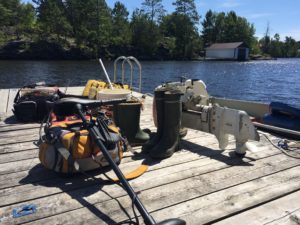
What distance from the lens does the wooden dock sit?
8.94 ft

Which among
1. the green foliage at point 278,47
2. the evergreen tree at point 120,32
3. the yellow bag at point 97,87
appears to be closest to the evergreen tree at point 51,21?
the evergreen tree at point 120,32

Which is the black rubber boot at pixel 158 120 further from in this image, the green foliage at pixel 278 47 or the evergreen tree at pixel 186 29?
→ the green foliage at pixel 278 47

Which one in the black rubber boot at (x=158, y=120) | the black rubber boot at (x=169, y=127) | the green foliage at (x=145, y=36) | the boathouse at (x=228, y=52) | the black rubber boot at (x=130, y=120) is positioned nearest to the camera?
the black rubber boot at (x=169, y=127)

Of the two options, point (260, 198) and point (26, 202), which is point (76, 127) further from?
point (260, 198)

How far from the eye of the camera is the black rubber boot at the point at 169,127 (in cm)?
408

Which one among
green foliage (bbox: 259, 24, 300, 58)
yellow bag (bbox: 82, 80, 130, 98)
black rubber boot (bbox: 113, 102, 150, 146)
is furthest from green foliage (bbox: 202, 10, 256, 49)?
black rubber boot (bbox: 113, 102, 150, 146)

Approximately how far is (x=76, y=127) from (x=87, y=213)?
3.74ft

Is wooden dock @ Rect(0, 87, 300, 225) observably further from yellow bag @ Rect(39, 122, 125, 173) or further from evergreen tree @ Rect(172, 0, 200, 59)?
evergreen tree @ Rect(172, 0, 200, 59)

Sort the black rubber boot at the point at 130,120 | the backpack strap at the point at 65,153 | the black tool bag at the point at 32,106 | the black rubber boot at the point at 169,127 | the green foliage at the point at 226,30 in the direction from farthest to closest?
the green foliage at the point at 226,30 → the black tool bag at the point at 32,106 → the black rubber boot at the point at 130,120 → the black rubber boot at the point at 169,127 → the backpack strap at the point at 65,153

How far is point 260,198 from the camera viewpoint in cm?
304

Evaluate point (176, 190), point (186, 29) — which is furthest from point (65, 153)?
point (186, 29)

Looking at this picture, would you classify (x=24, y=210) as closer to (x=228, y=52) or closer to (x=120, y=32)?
(x=120, y=32)

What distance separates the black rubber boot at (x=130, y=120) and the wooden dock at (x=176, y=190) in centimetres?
22

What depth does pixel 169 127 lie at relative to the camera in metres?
4.14
